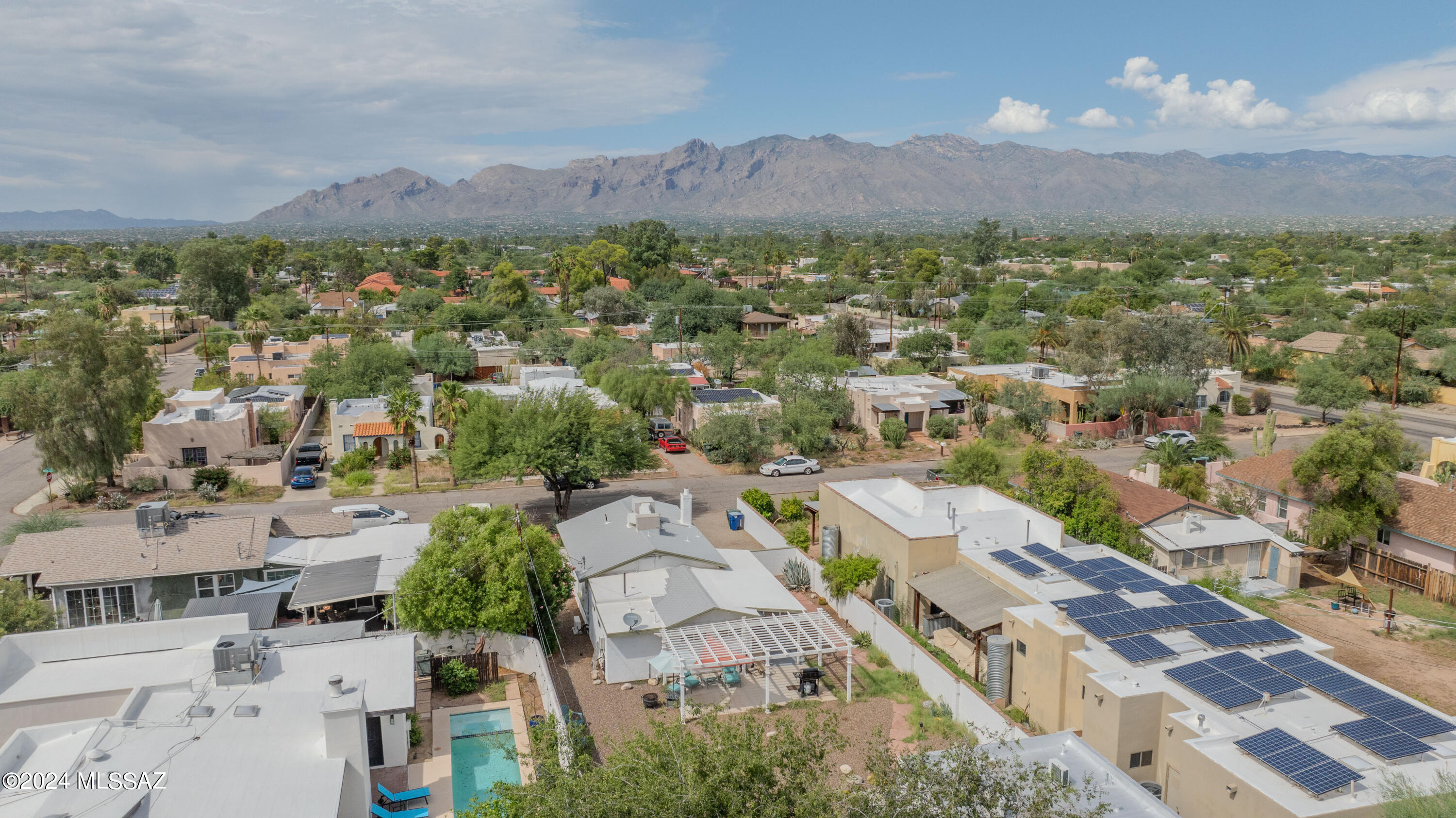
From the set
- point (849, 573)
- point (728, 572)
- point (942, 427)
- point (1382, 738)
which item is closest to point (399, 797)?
point (728, 572)

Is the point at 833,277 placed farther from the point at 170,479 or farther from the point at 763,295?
the point at 170,479

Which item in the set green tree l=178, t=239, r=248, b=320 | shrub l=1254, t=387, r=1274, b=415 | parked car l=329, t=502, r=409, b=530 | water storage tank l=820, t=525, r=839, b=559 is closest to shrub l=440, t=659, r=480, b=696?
parked car l=329, t=502, r=409, b=530

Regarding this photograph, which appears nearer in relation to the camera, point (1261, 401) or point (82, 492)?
point (82, 492)

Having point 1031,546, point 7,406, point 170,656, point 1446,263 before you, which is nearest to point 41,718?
point 170,656

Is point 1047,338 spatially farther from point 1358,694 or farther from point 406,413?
point 1358,694

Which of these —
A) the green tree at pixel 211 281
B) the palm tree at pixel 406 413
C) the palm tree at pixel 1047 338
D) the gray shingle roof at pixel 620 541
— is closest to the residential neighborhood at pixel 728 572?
the gray shingle roof at pixel 620 541

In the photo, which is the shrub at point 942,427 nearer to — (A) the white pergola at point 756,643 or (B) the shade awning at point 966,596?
(B) the shade awning at point 966,596

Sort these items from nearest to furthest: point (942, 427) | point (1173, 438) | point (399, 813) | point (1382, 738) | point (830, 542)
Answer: point (1382, 738), point (399, 813), point (830, 542), point (1173, 438), point (942, 427)
